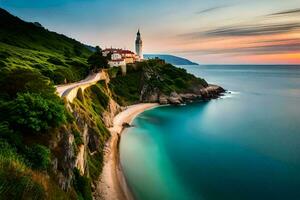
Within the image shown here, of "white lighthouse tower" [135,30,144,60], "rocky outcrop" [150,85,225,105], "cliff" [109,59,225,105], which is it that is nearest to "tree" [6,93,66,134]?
"cliff" [109,59,225,105]

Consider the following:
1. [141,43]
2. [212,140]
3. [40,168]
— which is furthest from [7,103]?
[141,43]

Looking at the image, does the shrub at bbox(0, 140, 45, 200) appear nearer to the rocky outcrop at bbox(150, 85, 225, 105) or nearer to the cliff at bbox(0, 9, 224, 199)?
the cliff at bbox(0, 9, 224, 199)

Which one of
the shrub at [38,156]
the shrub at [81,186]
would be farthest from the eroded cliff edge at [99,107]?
the shrub at [38,156]

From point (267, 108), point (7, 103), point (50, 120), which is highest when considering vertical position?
point (7, 103)

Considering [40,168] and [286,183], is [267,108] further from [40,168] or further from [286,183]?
[40,168]

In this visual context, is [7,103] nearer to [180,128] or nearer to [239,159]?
[239,159]

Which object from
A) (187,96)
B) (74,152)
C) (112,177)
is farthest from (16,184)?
(187,96)

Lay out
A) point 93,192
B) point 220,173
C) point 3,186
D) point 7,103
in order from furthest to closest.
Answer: point 220,173 < point 93,192 < point 7,103 < point 3,186

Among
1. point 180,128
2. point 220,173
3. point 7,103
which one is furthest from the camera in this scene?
point 180,128

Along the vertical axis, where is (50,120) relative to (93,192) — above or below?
above

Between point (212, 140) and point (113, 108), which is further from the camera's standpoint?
point (113, 108)
